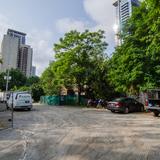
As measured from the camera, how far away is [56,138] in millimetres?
8805

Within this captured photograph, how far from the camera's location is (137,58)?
73.8ft

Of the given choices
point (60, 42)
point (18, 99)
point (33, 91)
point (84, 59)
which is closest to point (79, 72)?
point (84, 59)

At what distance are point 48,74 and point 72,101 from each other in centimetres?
1070

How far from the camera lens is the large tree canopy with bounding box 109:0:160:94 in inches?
854

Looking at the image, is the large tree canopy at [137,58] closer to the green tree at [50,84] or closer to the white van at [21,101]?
the white van at [21,101]

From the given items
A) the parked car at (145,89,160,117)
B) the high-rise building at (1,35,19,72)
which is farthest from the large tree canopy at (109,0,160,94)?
the high-rise building at (1,35,19,72)

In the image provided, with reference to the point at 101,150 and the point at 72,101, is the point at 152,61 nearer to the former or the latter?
the point at 101,150

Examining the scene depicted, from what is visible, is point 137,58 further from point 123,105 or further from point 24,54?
point 24,54

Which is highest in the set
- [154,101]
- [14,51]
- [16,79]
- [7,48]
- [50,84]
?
[14,51]

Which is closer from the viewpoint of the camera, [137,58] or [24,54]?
[137,58]

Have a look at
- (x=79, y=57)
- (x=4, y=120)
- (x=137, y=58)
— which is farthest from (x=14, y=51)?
(x=4, y=120)

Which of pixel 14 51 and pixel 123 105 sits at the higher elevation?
pixel 14 51

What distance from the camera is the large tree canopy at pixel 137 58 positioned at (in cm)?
2170

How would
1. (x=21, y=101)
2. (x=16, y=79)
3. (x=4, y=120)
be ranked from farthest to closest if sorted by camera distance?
1. (x=16, y=79)
2. (x=21, y=101)
3. (x=4, y=120)
